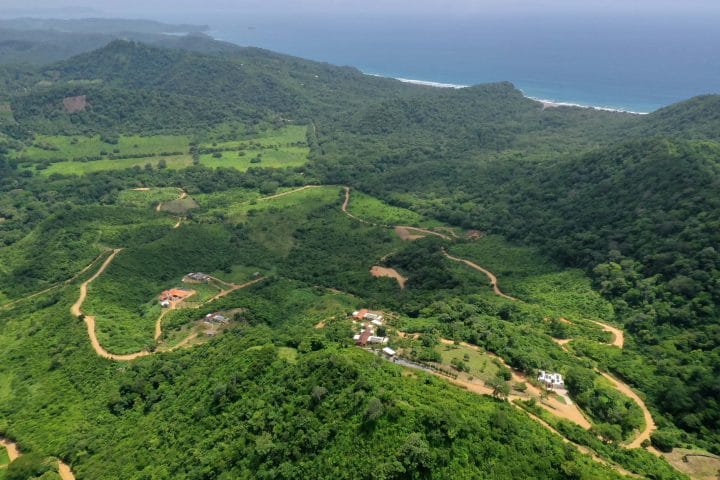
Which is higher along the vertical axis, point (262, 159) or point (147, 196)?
point (262, 159)

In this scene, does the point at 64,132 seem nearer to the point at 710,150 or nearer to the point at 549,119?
the point at 549,119

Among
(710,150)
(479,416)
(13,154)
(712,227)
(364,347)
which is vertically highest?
(710,150)

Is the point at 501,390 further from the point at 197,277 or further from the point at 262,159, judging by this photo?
the point at 262,159

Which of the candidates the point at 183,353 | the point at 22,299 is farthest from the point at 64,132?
the point at 183,353

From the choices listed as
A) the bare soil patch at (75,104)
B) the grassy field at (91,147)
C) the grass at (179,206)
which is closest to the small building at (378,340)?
the grass at (179,206)

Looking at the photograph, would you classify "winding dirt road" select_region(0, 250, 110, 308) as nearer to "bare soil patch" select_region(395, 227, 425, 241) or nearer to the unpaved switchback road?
the unpaved switchback road

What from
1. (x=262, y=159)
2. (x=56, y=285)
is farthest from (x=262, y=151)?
(x=56, y=285)
